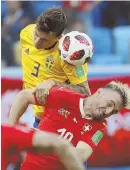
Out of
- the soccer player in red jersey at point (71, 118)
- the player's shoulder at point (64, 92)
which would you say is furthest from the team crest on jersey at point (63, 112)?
the player's shoulder at point (64, 92)

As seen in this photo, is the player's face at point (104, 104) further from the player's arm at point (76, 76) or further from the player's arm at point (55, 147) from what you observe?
the player's arm at point (55, 147)

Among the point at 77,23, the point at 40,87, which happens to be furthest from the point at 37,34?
the point at 77,23

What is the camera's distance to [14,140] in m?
3.89

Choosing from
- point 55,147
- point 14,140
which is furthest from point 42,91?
point 55,147

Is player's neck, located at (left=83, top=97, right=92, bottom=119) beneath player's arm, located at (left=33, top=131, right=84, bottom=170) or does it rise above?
beneath

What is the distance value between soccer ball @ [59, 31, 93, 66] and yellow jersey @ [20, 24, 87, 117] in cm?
12

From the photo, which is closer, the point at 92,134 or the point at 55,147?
the point at 55,147

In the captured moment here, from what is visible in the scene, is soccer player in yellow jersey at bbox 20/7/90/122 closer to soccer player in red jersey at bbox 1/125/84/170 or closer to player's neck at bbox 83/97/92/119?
player's neck at bbox 83/97/92/119

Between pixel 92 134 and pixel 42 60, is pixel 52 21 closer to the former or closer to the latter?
pixel 42 60

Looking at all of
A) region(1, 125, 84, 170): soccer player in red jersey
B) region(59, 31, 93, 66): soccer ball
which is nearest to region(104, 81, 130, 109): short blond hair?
region(59, 31, 93, 66): soccer ball

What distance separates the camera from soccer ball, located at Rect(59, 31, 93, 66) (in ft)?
18.2

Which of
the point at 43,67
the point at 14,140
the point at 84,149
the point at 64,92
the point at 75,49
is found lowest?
the point at 84,149

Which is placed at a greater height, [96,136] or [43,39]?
[43,39]

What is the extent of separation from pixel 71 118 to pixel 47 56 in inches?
32.6
